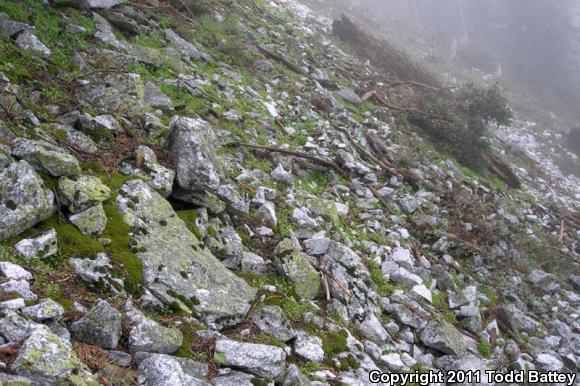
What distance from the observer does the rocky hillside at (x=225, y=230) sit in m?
3.90

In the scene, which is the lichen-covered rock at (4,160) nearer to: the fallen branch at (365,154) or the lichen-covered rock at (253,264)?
the lichen-covered rock at (253,264)

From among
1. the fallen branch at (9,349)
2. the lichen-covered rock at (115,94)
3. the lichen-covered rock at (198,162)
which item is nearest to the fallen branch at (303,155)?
the lichen-covered rock at (115,94)

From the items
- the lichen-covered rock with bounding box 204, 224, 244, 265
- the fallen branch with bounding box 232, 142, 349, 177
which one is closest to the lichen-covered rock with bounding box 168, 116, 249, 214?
the lichen-covered rock with bounding box 204, 224, 244, 265

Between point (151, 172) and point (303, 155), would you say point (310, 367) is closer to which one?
point (151, 172)

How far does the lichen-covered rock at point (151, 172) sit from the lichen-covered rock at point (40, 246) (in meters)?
1.56

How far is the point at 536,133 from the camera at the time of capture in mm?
24875

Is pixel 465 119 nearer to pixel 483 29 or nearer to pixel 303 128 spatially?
pixel 303 128

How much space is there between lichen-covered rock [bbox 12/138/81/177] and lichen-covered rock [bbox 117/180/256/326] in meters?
0.65

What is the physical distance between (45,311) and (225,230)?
2.81 meters

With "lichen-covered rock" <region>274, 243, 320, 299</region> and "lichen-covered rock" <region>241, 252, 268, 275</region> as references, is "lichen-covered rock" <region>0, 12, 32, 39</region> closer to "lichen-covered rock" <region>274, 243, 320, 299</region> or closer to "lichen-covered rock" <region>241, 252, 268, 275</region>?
"lichen-covered rock" <region>241, 252, 268, 275</region>

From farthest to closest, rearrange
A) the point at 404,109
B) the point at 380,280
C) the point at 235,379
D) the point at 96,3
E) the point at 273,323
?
the point at 404,109 < the point at 96,3 < the point at 380,280 < the point at 273,323 < the point at 235,379

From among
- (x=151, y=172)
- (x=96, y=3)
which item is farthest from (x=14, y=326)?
(x=96, y=3)

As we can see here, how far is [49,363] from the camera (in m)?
2.86

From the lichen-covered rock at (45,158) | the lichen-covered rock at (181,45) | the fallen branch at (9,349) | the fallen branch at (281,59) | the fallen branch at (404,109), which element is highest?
the fallen branch at (404,109)
